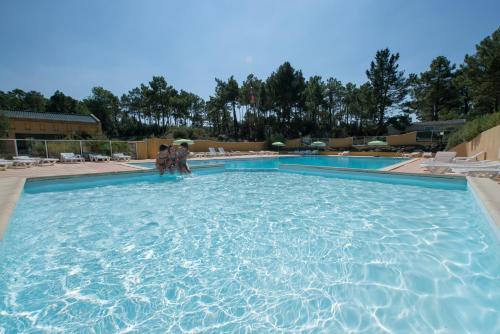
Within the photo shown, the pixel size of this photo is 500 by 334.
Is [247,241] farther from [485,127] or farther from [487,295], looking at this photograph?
[485,127]

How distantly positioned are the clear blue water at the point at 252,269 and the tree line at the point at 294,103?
22.6 metres

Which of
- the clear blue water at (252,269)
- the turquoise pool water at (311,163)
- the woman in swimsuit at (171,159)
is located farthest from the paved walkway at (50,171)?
the clear blue water at (252,269)

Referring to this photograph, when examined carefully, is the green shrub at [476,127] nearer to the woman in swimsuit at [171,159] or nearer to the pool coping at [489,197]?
the pool coping at [489,197]

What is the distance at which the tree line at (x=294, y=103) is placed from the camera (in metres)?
26.2

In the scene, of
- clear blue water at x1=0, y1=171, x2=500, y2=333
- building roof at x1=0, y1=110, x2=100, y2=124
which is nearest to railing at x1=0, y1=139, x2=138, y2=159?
clear blue water at x1=0, y1=171, x2=500, y2=333

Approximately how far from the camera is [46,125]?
2527 centimetres

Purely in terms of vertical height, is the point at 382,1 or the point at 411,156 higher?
the point at 382,1

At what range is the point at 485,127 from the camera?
1069 centimetres

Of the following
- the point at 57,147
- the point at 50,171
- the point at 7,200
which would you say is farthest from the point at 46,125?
the point at 7,200

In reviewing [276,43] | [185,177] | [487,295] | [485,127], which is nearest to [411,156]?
[485,127]

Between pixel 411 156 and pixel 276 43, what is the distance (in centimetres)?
1303

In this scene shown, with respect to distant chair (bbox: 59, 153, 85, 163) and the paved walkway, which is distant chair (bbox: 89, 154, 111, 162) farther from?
the paved walkway

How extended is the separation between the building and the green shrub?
1262 inches

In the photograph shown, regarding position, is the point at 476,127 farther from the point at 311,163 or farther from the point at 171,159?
the point at 171,159
